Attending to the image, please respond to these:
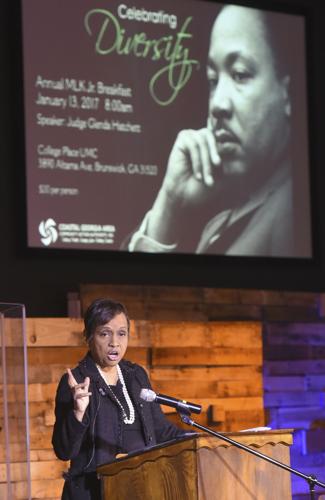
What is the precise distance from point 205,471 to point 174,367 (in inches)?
120

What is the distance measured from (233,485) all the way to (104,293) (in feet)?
10.2

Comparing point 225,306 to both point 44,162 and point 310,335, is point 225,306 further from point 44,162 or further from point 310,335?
point 44,162

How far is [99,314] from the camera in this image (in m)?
3.95

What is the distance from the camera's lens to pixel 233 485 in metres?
3.40

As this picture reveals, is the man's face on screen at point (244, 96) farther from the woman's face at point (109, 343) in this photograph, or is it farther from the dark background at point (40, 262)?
the woman's face at point (109, 343)

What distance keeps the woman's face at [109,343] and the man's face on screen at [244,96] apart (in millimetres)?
3429

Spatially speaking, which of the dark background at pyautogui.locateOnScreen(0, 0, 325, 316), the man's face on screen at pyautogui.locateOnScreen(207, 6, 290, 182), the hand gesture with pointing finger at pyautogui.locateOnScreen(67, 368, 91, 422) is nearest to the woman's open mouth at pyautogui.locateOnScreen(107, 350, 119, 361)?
the hand gesture with pointing finger at pyautogui.locateOnScreen(67, 368, 91, 422)

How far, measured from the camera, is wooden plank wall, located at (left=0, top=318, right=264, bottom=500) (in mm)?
5730

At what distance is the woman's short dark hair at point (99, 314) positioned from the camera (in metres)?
3.94

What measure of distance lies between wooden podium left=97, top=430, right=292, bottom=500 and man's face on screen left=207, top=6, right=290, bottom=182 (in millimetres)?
3908

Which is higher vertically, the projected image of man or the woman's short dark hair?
the projected image of man

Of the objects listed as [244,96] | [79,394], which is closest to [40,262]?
[244,96]

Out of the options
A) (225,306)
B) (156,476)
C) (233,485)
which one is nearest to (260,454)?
(233,485)

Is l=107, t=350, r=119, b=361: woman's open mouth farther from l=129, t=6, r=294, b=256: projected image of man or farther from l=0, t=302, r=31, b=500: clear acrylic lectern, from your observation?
l=129, t=6, r=294, b=256: projected image of man
